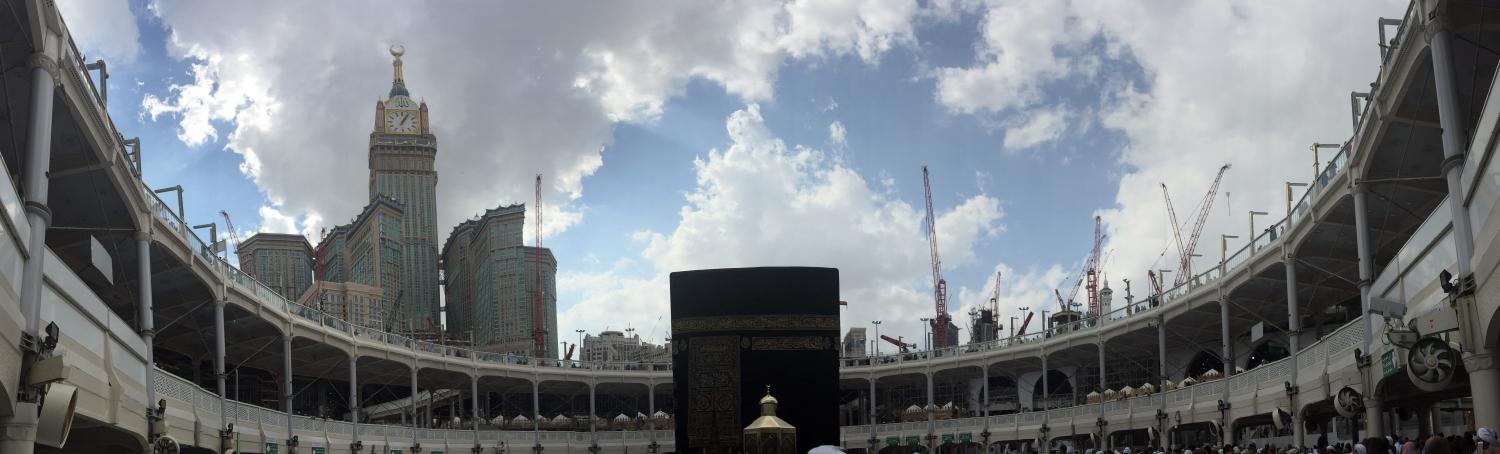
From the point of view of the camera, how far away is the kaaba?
37844 mm

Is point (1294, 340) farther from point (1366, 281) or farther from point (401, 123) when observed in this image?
point (401, 123)

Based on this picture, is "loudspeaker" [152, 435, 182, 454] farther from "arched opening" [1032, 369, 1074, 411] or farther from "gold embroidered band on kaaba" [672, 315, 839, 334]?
"arched opening" [1032, 369, 1074, 411]

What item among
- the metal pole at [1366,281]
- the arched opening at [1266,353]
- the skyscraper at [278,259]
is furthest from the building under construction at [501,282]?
the metal pole at [1366,281]

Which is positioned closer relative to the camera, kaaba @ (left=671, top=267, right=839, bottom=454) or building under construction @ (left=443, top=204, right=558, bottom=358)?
kaaba @ (left=671, top=267, right=839, bottom=454)

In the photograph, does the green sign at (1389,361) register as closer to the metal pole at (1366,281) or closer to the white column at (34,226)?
the metal pole at (1366,281)

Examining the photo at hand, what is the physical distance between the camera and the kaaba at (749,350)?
37.8 meters

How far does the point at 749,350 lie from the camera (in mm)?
38719

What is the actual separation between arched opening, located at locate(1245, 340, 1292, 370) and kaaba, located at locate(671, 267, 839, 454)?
959 inches

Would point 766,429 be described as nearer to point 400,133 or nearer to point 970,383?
point 970,383

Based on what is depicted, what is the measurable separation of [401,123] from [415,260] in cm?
1462

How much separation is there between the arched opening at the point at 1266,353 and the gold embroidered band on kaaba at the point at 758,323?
2456 cm

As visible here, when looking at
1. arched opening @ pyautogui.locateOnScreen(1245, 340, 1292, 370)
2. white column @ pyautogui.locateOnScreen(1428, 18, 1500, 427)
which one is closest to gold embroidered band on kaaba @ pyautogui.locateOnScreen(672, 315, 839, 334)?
white column @ pyautogui.locateOnScreen(1428, 18, 1500, 427)

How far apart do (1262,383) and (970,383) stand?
40158 mm

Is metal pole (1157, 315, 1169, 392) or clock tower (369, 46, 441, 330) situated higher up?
clock tower (369, 46, 441, 330)
